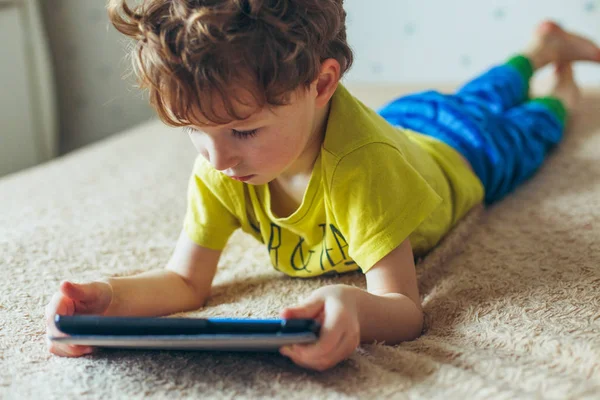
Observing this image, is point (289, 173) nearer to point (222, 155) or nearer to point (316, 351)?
point (222, 155)

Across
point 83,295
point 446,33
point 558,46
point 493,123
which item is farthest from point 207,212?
point 446,33

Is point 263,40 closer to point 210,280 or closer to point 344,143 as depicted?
point 344,143

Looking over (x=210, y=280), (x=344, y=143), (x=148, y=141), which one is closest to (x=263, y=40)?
(x=344, y=143)

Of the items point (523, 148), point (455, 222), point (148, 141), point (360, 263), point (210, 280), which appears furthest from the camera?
point (148, 141)

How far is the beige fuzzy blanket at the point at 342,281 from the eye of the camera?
580 mm

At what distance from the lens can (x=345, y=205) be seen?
2.43 ft

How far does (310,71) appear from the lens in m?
0.67

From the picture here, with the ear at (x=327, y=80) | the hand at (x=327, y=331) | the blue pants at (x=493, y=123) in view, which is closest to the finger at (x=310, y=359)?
the hand at (x=327, y=331)

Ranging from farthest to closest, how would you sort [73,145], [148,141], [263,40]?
[73,145] → [148,141] → [263,40]

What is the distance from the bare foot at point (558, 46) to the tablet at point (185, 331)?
1072 mm

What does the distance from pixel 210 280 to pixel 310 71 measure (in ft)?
1.00

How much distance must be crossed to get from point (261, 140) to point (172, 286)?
0.75 ft

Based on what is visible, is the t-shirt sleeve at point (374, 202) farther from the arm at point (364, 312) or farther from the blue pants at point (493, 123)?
the blue pants at point (493, 123)

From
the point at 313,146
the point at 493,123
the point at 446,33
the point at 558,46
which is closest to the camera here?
the point at 313,146
